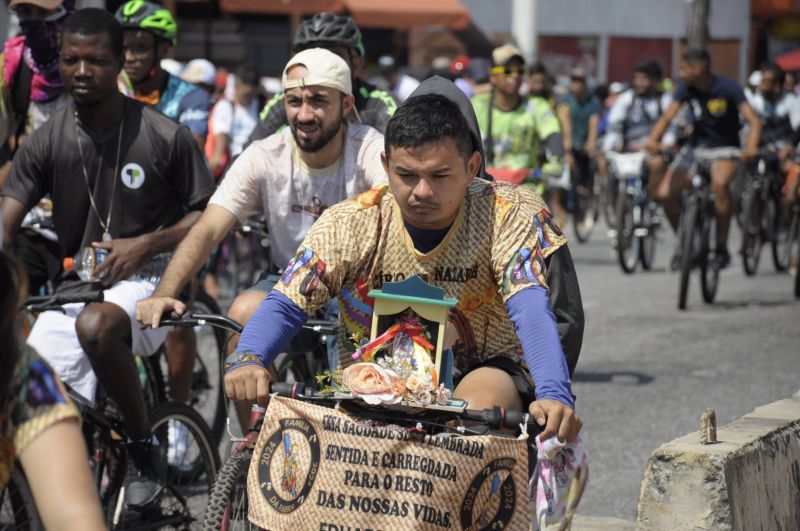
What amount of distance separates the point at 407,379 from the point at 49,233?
306 centimetres

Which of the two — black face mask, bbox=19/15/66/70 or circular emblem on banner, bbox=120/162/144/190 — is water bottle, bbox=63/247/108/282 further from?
black face mask, bbox=19/15/66/70

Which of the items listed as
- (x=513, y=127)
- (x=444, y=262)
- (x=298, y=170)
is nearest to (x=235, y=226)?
(x=298, y=170)

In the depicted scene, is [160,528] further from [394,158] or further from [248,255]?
[248,255]

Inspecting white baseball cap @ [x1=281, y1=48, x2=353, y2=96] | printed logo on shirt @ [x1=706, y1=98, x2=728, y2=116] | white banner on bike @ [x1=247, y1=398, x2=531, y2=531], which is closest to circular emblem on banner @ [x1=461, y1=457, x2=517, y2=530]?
white banner on bike @ [x1=247, y1=398, x2=531, y2=531]

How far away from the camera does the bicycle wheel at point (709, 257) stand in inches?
505

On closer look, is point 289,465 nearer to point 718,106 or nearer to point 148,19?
point 148,19

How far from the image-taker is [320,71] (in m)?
5.25

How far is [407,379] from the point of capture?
142 inches

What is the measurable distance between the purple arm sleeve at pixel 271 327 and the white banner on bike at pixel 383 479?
356 millimetres

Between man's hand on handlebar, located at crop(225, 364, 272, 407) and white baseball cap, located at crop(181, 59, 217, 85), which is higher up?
white baseball cap, located at crop(181, 59, 217, 85)

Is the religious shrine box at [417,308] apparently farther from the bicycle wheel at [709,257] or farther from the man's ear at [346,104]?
the bicycle wheel at [709,257]

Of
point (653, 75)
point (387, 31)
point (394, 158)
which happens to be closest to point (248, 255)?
point (653, 75)

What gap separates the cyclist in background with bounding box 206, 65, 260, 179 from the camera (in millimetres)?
14180

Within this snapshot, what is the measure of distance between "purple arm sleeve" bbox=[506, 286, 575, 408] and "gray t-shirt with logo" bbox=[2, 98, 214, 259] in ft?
7.30
